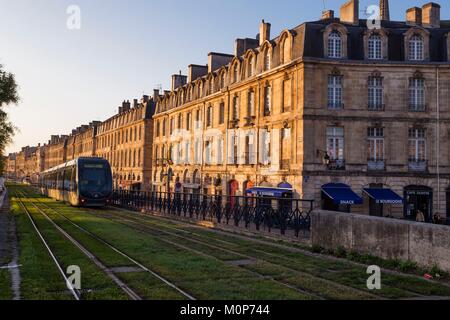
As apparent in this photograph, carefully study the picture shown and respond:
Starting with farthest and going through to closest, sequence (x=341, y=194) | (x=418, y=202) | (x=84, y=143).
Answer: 1. (x=84, y=143)
2. (x=418, y=202)
3. (x=341, y=194)

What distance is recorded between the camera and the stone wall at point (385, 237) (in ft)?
33.5

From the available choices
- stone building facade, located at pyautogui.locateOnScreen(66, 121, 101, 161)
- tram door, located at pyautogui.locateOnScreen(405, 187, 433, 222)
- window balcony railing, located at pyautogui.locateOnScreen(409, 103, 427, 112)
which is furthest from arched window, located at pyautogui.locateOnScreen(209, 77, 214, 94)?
stone building facade, located at pyautogui.locateOnScreen(66, 121, 101, 161)

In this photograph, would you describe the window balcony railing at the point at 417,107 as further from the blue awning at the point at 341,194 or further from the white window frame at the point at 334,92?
the blue awning at the point at 341,194

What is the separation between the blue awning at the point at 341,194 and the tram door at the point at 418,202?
3.16m

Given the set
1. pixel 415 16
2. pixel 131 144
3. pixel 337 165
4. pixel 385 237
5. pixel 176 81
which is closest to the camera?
pixel 385 237

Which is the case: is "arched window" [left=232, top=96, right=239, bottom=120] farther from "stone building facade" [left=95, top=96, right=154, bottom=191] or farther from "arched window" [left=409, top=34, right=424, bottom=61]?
"stone building facade" [left=95, top=96, right=154, bottom=191]

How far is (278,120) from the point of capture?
94.8ft

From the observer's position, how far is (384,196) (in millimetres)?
25906

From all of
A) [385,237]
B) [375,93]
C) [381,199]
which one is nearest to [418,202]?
[381,199]

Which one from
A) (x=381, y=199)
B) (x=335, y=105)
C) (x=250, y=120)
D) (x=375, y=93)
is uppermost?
(x=375, y=93)

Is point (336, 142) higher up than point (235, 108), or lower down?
lower down

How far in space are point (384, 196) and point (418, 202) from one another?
2394mm

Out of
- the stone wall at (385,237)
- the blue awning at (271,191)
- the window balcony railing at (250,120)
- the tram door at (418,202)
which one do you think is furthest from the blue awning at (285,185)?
the stone wall at (385,237)

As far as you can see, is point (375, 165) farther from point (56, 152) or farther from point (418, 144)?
point (56, 152)
